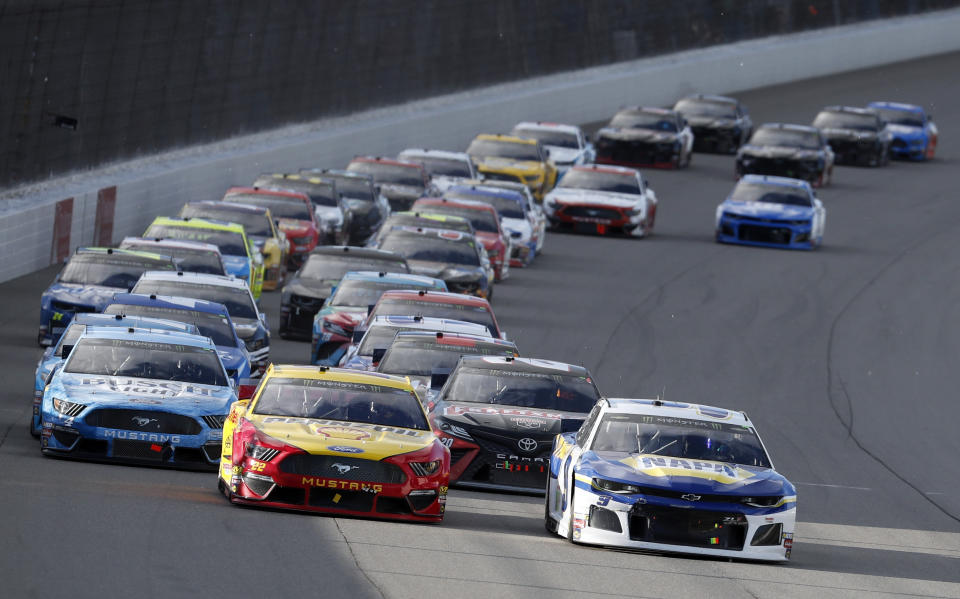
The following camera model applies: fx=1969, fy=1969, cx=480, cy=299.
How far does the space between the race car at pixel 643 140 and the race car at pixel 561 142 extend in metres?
0.85

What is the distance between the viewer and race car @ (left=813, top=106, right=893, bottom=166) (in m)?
51.8

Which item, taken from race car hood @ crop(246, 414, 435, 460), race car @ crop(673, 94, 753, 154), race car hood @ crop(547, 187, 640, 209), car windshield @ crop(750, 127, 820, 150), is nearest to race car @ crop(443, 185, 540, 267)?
race car hood @ crop(547, 187, 640, 209)

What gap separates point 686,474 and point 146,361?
19.3 ft

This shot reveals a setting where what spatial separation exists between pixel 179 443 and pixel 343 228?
18.3 m

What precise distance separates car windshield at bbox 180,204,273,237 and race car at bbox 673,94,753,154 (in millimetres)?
23998

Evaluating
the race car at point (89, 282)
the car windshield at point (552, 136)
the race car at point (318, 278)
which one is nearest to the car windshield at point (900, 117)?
the car windshield at point (552, 136)

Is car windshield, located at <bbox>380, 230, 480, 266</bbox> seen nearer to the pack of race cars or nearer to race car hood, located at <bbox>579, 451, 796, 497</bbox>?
the pack of race cars

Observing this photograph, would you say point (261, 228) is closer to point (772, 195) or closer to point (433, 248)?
point (433, 248)

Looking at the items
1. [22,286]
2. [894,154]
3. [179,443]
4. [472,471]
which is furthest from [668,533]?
[894,154]

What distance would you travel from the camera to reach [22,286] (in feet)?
96.1

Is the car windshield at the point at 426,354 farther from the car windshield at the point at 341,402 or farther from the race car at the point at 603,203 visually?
the race car at the point at 603,203

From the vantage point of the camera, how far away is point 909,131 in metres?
54.5

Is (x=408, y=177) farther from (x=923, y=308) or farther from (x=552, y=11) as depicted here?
(x=552, y=11)

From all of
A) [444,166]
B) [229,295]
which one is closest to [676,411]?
[229,295]
